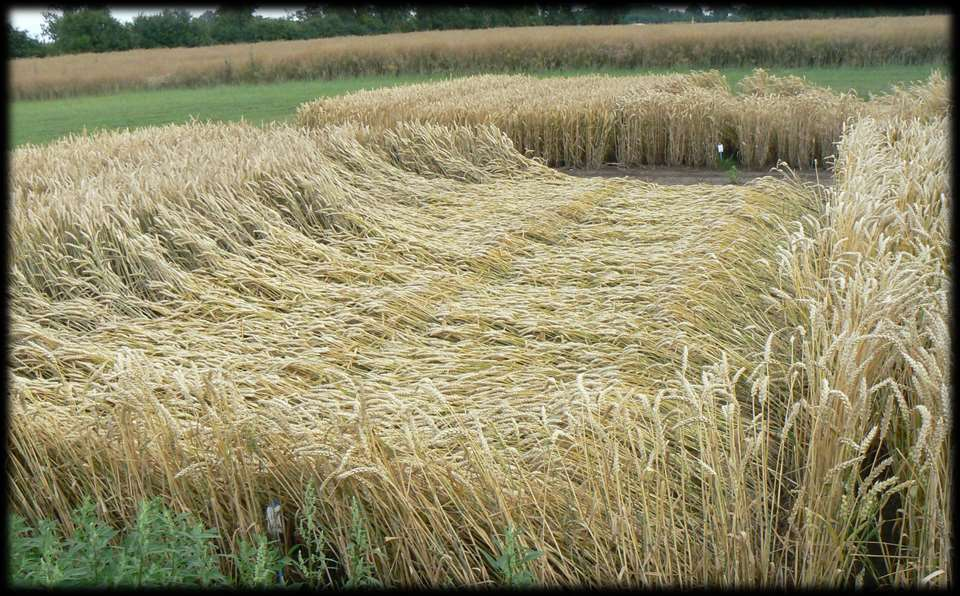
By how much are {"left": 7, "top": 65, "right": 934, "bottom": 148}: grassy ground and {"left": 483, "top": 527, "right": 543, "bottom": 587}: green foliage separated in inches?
521

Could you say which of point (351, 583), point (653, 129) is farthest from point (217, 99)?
point (351, 583)

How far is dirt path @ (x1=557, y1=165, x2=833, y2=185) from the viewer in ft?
31.9

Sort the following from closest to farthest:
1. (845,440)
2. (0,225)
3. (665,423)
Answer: (845,440)
(665,423)
(0,225)

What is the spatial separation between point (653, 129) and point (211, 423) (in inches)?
354

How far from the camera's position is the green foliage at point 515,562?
6.42 ft

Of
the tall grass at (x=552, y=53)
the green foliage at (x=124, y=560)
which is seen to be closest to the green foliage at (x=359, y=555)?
the green foliage at (x=124, y=560)

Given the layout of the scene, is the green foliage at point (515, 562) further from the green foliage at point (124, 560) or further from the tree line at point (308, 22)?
the tree line at point (308, 22)

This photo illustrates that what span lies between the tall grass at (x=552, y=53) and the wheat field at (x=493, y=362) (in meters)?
18.7

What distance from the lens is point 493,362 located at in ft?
11.7

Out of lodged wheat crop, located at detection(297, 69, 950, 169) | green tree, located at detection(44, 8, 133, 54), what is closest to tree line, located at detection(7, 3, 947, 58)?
green tree, located at detection(44, 8, 133, 54)

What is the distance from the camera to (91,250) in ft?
15.3

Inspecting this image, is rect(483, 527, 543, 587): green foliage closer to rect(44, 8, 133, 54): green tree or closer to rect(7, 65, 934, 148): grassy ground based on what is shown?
rect(7, 65, 934, 148): grassy ground

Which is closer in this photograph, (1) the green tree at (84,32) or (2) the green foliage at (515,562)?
(2) the green foliage at (515,562)

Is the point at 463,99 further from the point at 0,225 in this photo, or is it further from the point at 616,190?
the point at 0,225
